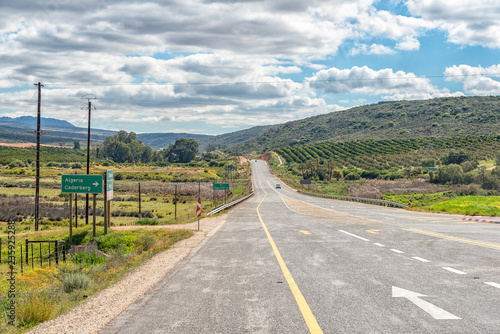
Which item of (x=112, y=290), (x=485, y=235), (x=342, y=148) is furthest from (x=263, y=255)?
(x=342, y=148)

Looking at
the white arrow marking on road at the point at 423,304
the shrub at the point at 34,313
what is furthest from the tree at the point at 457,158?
the shrub at the point at 34,313

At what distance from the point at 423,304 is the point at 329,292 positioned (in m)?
1.74

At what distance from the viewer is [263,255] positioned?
1308cm

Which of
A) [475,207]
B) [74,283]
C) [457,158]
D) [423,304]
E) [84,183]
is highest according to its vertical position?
[457,158]

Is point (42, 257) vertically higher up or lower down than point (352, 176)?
lower down

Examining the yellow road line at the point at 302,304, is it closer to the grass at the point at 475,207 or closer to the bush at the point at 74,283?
the bush at the point at 74,283

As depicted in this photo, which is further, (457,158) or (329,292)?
(457,158)

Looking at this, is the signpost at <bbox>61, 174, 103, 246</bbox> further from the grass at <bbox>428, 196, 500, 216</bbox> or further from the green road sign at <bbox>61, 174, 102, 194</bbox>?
the grass at <bbox>428, 196, 500, 216</bbox>

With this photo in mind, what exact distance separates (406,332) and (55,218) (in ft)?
155

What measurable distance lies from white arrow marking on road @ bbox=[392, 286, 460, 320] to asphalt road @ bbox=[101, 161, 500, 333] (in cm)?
2

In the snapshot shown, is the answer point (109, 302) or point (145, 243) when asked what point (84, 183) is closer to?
point (145, 243)

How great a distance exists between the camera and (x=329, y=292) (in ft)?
26.3

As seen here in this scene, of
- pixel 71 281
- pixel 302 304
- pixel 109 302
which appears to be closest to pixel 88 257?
pixel 71 281

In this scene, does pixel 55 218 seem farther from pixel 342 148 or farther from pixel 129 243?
pixel 342 148
